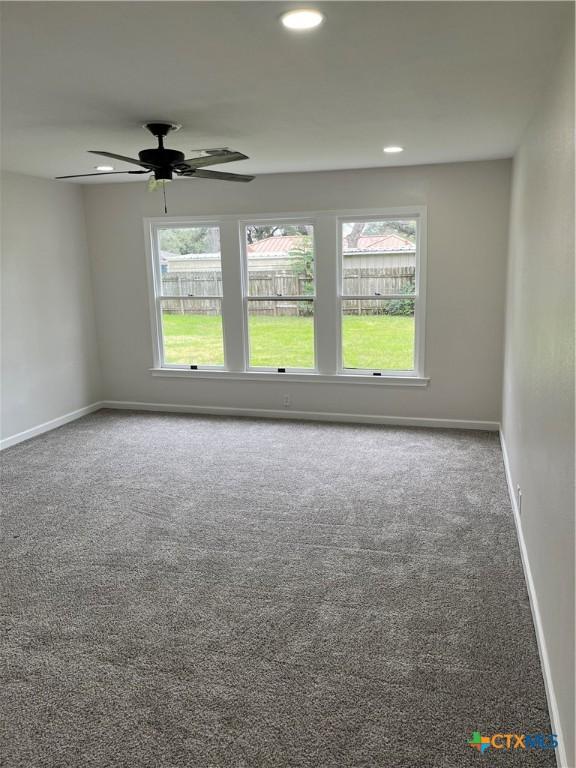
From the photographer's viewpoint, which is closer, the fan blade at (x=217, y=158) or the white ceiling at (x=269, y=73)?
the white ceiling at (x=269, y=73)

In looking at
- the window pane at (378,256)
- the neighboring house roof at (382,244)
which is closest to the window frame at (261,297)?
the window pane at (378,256)

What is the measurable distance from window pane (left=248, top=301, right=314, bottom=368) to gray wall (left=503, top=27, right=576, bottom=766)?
2.84 metres

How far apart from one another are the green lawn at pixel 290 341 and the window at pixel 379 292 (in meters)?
0.01

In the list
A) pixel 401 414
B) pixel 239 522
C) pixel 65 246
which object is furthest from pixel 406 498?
pixel 65 246

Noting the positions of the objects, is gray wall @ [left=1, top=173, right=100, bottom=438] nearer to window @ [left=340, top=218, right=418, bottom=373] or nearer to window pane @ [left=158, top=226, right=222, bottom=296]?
window pane @ [left=158, top=226, right=222, bottom=296]

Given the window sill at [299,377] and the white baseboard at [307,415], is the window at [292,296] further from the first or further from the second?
the white baseboard at [307,415]

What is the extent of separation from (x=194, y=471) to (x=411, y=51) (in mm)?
3441

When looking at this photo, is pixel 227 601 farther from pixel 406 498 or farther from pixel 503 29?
pixel 503 29

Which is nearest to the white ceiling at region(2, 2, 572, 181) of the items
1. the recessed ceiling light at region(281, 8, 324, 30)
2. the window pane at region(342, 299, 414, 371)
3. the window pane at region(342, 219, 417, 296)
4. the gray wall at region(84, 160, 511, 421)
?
the recessed ceiling light at region(281, 8, 324, 30)

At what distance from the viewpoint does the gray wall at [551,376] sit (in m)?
1.96

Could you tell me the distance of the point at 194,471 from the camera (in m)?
4.79

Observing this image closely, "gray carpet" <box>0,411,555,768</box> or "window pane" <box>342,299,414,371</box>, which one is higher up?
"window pane" <box>342,299,414,371</box>

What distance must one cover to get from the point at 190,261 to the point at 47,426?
7.68 ft

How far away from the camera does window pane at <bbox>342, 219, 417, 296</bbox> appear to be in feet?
18.9
